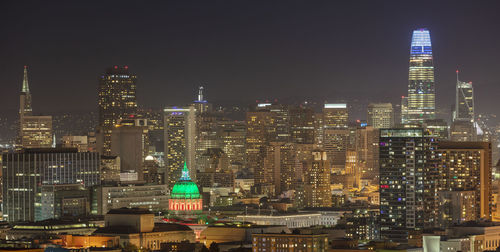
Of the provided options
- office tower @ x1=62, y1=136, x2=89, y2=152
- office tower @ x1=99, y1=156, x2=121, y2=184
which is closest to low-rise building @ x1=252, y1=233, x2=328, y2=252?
office tower @ x1=99, y1=156, x2=121, y2=184

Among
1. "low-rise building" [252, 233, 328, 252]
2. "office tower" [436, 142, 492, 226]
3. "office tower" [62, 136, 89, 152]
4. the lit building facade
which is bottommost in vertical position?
"low-rise building" [252, 233, 328, 252]

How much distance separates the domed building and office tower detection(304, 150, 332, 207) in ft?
135

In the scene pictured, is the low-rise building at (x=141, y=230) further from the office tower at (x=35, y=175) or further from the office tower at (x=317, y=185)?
the office tower at (x=317, y=185)

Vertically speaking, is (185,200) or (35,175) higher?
(35,175)

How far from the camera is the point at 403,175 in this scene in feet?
435

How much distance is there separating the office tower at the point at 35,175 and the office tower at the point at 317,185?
108 feet

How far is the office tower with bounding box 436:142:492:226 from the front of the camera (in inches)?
5906

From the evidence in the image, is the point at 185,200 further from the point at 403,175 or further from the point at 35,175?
the point at 403,175

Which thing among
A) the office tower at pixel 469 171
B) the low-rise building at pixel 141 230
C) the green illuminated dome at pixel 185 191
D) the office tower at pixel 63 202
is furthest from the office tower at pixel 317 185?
the low-rise building at pixel 141 230

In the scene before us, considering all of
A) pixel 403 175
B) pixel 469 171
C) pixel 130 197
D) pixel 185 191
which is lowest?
pixel 130 197

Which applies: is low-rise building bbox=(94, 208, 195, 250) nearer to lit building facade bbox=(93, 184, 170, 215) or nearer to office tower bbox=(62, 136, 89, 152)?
lit building facade bbox=(93, 184, 170, 215)

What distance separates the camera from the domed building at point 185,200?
140000 millimetres

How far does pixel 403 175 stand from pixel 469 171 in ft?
77.5

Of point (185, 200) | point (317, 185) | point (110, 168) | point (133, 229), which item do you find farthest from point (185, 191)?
point (317, 185)
